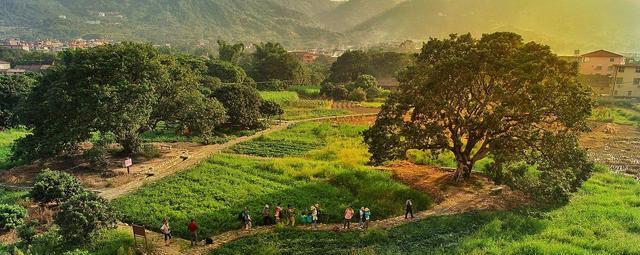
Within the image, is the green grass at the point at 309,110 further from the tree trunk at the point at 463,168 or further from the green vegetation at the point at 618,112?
the green vegetation at the point at 618,112

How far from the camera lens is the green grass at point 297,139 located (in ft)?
120

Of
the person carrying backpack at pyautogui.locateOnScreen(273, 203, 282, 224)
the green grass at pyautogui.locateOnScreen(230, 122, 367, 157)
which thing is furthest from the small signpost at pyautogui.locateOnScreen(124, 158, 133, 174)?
the person carrying backpack at pyautogui.locateOnScreen(273, 203, 282, 224)

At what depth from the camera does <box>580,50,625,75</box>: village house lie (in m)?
80.3

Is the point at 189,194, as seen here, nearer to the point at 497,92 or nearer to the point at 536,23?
the point at 497,92

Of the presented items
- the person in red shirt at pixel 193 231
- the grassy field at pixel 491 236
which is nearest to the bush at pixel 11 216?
the person in red shirt at pixel 193 231

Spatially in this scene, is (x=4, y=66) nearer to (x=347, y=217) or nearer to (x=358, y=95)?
(x=358, y=95)

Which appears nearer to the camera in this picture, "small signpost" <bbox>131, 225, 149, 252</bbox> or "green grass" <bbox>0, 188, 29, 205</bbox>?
"small signpost" <bbox>131, 225, 149, 252</bbox>

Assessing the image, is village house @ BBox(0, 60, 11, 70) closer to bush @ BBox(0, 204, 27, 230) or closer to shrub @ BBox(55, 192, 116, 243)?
bush @ BBox(0, 204, 27, 230)

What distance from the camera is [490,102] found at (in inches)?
1072

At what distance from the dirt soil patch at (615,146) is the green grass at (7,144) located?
1560 inches

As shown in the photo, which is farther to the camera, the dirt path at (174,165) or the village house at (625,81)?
the village house at (625,81)

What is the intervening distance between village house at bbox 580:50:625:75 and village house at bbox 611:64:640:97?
3.49 metres

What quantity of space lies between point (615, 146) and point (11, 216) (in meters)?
46.3

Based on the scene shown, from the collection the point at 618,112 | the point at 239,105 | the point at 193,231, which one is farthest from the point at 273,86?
the point at 193,231
